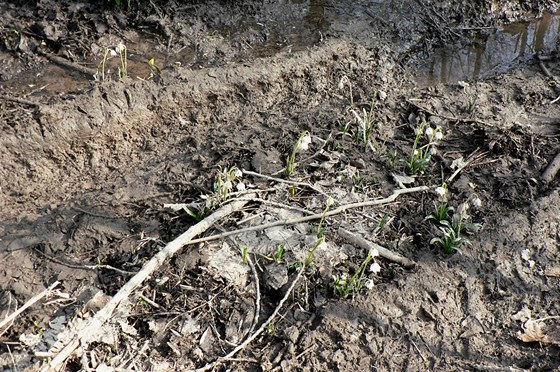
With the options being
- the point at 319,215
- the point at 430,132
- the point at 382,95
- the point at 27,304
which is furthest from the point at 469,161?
the point at 27,304

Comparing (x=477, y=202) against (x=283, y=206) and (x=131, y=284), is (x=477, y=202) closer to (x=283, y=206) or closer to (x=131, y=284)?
(x=283, y=206)

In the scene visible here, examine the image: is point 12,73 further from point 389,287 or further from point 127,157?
point 389,287

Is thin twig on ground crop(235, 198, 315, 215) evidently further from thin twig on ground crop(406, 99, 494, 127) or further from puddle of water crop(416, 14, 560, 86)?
puddle of water crop(416, 14, 560, 86)

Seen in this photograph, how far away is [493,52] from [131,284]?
5195 mm

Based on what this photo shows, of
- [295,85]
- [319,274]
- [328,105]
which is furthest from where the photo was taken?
[295,85]

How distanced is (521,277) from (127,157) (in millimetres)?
3196

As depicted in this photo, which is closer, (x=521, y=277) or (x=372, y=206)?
(x=521, y=277)

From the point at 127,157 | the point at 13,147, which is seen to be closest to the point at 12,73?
the point at 13,147

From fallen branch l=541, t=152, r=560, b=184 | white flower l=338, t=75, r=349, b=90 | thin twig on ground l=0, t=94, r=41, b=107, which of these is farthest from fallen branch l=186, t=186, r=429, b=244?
thin twig on ground l=0, t=94, r=41, b=107

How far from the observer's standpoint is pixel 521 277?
355 cm

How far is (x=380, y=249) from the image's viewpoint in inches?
138

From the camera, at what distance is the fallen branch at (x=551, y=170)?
4.18m

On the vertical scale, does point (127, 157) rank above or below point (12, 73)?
below

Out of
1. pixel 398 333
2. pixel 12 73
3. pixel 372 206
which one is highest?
pixel 12 73
